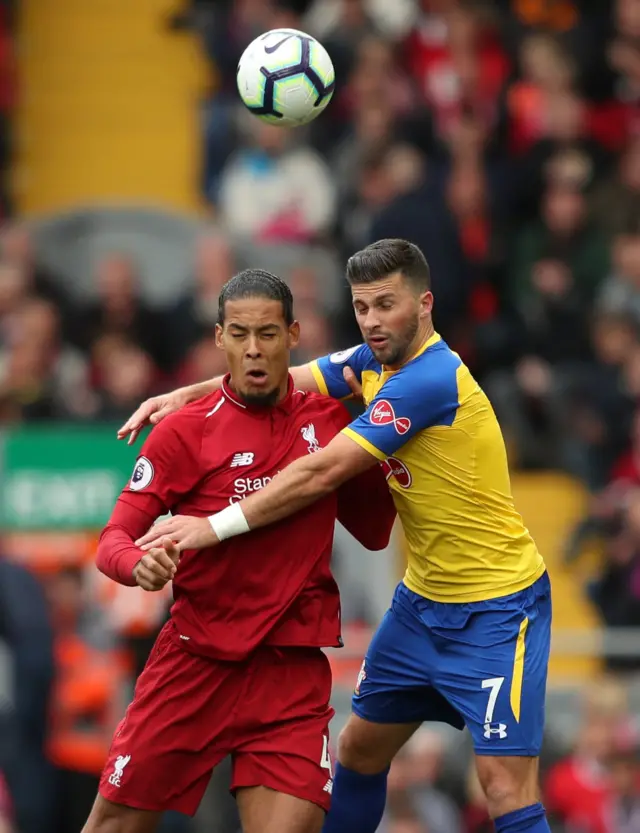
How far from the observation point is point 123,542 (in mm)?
5730

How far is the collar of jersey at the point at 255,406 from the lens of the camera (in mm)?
6066

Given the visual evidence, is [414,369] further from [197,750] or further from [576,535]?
[576,535]

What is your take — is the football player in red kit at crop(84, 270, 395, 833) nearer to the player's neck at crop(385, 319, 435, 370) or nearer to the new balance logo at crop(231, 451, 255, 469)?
the new balance logo at crop(231, 451, 255, 469)

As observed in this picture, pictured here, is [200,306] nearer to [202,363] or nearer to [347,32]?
[202,363]

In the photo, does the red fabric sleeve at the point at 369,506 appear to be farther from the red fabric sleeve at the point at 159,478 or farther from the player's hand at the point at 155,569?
the player's hand at the point at 155,569

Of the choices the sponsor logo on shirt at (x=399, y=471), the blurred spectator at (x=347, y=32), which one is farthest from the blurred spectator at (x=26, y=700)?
the blurred spectator at (x=347, y=32)

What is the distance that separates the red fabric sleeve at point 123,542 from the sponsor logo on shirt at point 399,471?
849 millimetres

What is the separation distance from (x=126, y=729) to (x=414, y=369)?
1.59 metres

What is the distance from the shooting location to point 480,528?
244 inches

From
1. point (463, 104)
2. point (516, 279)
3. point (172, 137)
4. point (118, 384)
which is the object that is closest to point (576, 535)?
point (516, 279)

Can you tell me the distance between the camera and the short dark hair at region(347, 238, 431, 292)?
19.6 feet

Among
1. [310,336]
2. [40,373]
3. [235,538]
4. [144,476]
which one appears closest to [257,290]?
[144,476]

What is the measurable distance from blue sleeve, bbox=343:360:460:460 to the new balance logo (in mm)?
350

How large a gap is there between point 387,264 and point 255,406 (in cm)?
67
